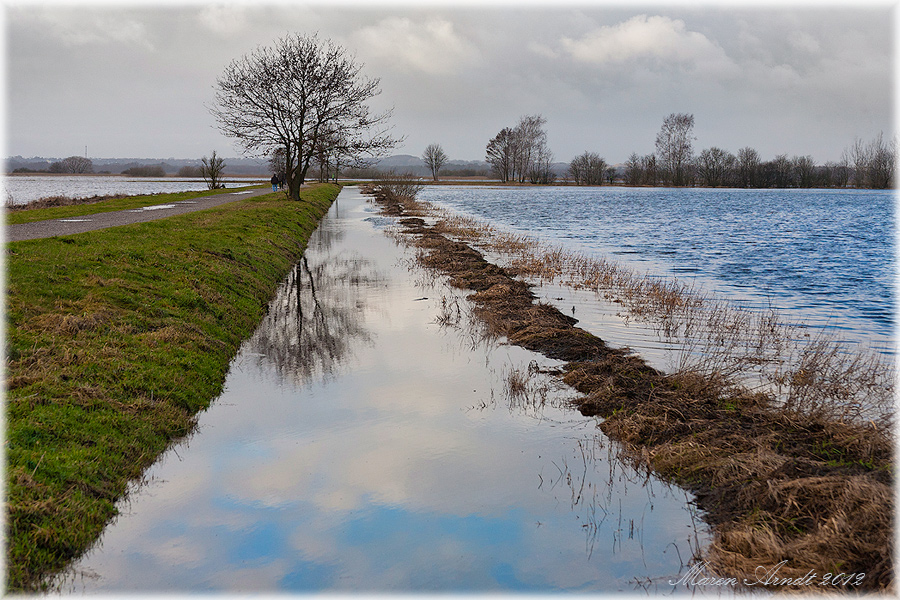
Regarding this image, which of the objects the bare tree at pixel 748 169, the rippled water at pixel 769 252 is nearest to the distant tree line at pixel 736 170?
the bare tree at pixel 748 169

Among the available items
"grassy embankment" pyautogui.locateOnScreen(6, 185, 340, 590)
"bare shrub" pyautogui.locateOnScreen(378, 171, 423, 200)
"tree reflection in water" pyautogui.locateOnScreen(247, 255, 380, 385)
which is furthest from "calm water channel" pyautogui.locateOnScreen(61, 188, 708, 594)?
"bare shrub" pyautogui.locateOnScreen(378, 171, 423, 200)

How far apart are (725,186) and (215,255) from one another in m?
125

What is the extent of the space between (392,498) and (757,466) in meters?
3.65

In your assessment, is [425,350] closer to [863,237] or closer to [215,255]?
[215,255]

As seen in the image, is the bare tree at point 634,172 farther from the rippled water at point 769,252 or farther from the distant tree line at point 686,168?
the rippled water at point 769,252

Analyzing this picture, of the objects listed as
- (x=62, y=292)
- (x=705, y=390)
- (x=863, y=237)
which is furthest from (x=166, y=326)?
(x=863, y=237)

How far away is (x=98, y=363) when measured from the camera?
8188mm

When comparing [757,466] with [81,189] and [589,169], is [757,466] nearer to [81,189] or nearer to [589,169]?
[81,189]

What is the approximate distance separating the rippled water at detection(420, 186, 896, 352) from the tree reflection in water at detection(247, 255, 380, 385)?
9.88 m

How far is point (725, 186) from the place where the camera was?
12438 centimetres

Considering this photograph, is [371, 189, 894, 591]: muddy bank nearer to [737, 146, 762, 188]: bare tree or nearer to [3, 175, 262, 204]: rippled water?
[3, 175, 262, 204]: rippled water

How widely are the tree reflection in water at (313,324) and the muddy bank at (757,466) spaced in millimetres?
4113

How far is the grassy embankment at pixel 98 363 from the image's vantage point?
5441mm

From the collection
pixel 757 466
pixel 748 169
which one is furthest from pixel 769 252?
pixel 748 169
